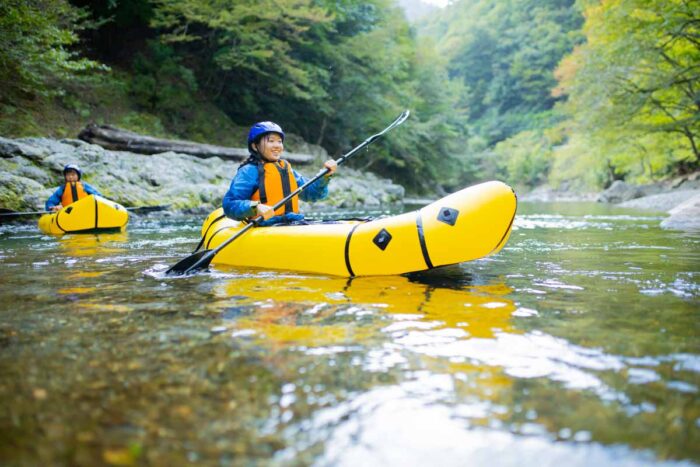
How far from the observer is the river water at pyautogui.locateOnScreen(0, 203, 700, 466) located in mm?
1194

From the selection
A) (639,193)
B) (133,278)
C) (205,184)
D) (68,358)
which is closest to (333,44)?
(205,184)

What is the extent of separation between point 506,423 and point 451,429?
156 millimetres

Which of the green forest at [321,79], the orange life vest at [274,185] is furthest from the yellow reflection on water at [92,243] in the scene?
the green forest at [321,79]

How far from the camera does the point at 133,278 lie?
140 inches

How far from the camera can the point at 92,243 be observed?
19.9 ft

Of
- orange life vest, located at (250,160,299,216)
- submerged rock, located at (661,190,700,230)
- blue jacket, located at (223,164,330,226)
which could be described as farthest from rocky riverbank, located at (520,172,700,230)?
blue jacket, located at (223,164,330,226)

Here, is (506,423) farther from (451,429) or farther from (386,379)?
(386,379)

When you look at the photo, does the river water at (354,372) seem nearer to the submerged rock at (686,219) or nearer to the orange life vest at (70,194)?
the submerged rock at (686,219)

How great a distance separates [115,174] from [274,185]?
7.24m

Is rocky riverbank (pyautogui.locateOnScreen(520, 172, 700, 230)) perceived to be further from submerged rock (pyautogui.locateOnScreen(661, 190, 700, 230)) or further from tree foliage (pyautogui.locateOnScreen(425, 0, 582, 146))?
tree foliage (pyautogui.locateOnScreen(425, 0, 582, 146))

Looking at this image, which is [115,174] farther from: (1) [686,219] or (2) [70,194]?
(1) [686,219]

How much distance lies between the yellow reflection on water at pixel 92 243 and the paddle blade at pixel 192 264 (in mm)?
1750

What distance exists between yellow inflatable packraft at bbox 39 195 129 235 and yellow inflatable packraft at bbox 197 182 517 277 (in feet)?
15.3

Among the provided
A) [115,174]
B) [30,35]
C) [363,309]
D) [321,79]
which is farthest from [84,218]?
[321,79]
